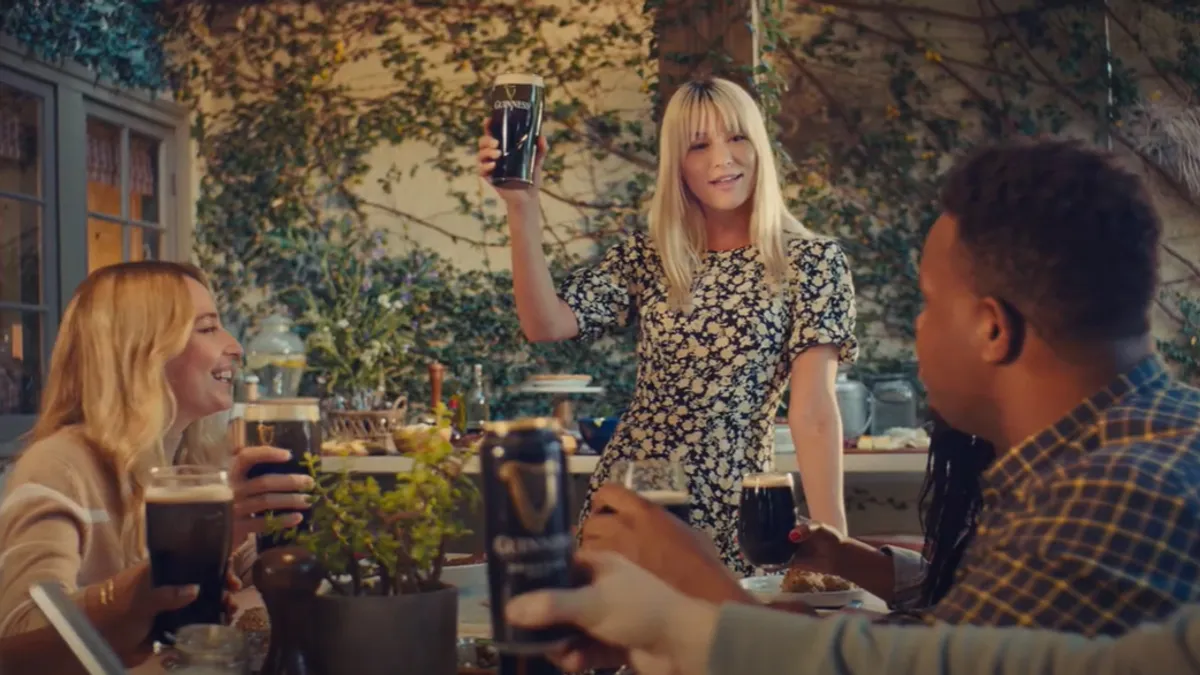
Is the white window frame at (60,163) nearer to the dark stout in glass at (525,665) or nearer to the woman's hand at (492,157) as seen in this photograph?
the woman's hand at (492,157)

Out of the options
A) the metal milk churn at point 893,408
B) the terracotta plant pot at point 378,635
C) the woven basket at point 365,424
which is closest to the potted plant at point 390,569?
the terracotta plant pot at point 378,635

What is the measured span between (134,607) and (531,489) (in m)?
0.59

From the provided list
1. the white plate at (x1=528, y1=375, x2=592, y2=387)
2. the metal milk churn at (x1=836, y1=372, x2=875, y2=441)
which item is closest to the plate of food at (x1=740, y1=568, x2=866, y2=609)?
the metal milk churn at (x1=836, y1=372, x2=875, y2=441)

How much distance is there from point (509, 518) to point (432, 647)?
0.25m

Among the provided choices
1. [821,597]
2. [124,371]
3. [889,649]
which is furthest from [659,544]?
[124,371]

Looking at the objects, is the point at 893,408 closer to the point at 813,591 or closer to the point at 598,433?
the point at 598,433

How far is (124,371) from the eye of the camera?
1.90 meters

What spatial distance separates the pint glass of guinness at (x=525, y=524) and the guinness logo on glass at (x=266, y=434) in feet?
1.65

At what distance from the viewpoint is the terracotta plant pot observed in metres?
1.06

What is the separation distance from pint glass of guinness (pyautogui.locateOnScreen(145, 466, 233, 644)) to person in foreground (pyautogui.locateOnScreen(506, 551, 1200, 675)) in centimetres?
48

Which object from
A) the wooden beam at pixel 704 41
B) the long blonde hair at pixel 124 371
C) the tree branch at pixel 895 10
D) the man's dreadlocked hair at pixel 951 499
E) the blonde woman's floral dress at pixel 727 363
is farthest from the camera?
the tree branch at pixel 895 10

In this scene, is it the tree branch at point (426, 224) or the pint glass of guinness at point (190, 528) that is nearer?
the pint glass of guinness at point (190, 528)

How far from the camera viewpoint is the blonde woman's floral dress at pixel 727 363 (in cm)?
238

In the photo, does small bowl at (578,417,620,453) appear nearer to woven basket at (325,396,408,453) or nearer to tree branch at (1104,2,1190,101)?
woven basket at (325,396,408,453)
